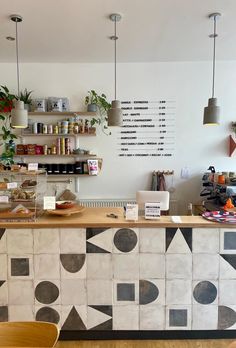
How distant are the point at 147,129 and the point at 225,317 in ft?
9.26

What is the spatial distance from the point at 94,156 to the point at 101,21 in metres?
1.92

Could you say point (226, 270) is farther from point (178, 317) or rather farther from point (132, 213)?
point (132, 213)

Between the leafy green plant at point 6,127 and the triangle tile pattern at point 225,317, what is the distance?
334 centimetres

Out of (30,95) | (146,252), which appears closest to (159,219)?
(146,252)

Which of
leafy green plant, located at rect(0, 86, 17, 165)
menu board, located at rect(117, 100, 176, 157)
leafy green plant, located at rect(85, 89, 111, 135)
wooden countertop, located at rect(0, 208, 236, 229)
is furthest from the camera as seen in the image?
menu board, located at rect(117, 100, 176, 157)

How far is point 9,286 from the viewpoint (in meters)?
2.12

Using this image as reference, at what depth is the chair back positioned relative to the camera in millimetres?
1110

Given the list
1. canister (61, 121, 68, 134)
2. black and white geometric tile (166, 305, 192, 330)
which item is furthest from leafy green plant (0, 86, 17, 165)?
black and white geometric tile (166, 305, 192, 330)

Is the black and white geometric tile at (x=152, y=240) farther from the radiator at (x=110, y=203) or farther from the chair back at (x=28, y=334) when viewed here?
the radiator at (x=110, y=203)

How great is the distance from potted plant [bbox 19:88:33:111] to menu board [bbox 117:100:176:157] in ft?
4.68

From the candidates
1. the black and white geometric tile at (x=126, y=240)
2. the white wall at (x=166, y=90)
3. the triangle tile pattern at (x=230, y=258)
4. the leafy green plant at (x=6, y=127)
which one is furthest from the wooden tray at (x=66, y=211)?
the leafy green plant at (x=6, y=127)

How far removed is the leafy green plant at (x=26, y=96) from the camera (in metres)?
4.06

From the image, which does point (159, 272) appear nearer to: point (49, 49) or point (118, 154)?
point (118, 154)

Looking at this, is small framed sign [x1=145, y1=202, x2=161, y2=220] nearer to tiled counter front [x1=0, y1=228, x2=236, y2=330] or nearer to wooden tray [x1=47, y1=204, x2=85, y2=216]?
tiled counter front [x1=0, y1=228, x2=236, y2=330]
